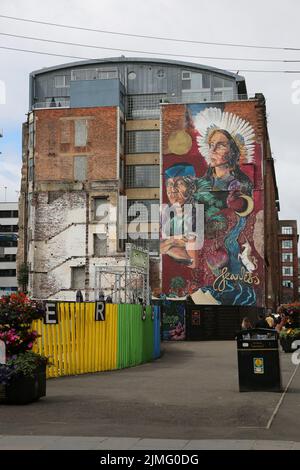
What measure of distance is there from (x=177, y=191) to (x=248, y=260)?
8.56m

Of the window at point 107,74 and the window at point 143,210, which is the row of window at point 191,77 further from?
the window at point 143,210

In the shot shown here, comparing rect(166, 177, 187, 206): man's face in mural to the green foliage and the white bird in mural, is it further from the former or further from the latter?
the green foliage

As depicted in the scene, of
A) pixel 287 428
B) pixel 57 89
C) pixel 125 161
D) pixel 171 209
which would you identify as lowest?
pixel 287 428

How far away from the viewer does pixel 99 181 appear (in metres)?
60.1

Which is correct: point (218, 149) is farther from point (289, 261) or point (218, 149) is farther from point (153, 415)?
point (289, 261)

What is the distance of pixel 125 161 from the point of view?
2459 inches

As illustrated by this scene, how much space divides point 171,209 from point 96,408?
154 ft

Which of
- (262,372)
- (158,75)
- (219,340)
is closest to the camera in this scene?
(262,372)

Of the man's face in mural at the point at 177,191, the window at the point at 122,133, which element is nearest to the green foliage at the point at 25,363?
the man's face in mural at the point at 177,191

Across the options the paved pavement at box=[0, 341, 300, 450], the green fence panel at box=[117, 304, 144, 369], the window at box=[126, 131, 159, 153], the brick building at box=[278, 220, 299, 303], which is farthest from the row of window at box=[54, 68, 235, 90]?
the brick building at box=[278, 220, 299, 303]

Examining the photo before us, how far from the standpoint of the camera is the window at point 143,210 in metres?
60.8

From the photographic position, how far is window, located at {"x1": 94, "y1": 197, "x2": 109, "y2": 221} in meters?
59.5
